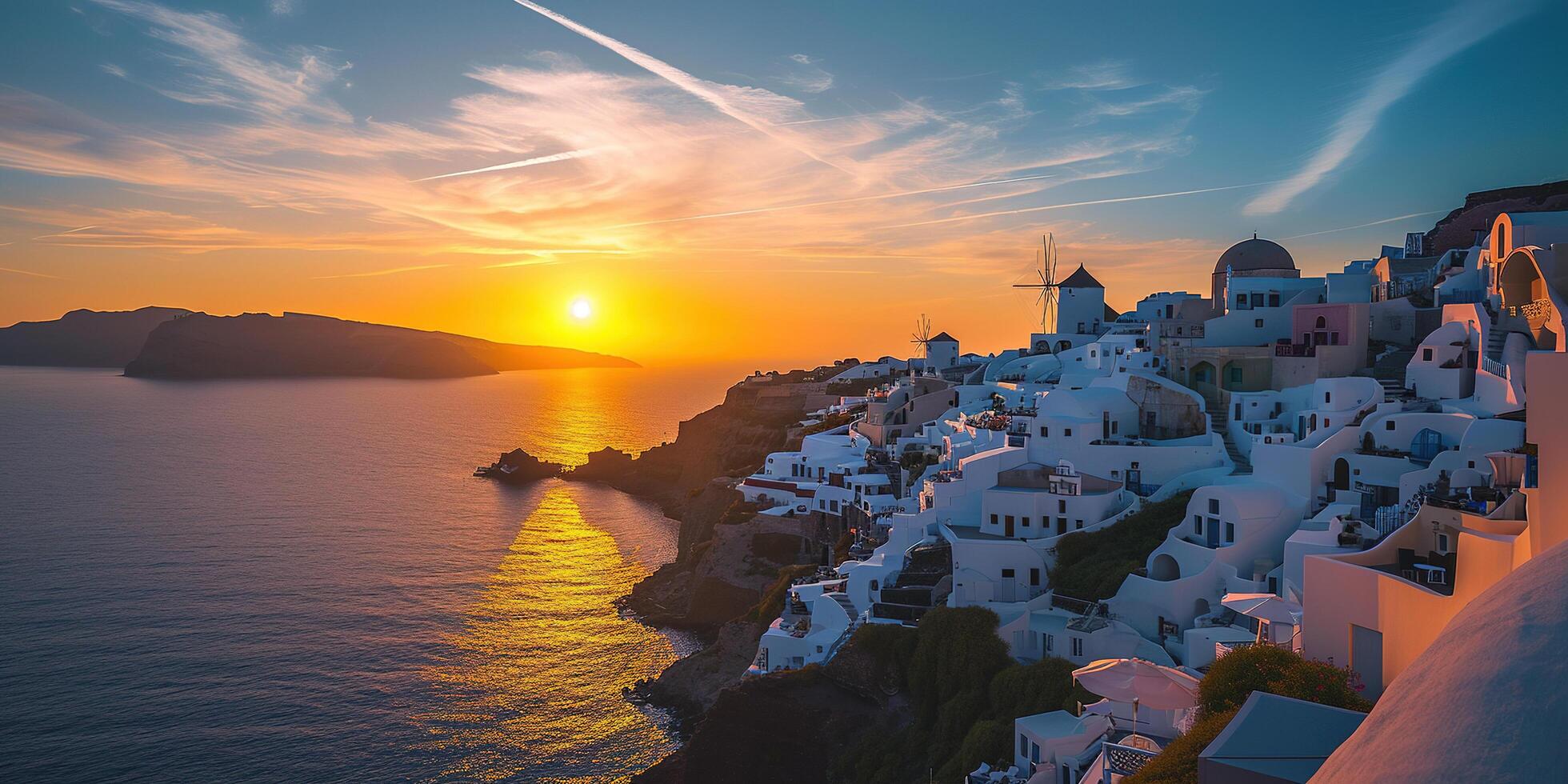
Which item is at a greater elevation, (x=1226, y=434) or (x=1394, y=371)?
(x=1394, y=371)

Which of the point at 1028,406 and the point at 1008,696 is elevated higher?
the point at 1028,406

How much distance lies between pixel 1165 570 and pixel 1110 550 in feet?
6.20

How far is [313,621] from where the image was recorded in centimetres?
3694

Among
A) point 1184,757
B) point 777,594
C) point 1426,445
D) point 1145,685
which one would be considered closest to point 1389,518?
point 1426,445

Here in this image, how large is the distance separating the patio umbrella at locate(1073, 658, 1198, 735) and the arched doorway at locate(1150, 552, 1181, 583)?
350 inches

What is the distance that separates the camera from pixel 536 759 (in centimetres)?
2628

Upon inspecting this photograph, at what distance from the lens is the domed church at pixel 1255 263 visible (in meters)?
36.7

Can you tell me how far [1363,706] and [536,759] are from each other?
895 inches

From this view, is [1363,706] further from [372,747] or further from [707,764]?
[372,747]

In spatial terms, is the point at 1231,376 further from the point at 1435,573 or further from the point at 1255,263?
the point at 1435,573

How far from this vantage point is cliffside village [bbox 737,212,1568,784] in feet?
33.3

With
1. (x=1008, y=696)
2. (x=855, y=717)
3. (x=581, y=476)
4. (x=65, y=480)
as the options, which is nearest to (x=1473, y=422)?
(x=1008, y=696)

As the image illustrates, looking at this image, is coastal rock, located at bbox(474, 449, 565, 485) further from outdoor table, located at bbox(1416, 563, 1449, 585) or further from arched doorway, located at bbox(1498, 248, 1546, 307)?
outdoor table, located at bbox(1416, 563, 1449, 585)

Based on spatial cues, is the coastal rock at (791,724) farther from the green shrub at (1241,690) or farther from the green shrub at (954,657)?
the green shrub at (1241,690)
